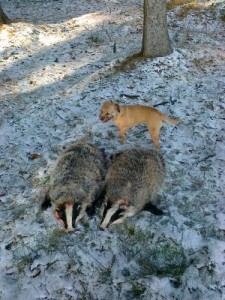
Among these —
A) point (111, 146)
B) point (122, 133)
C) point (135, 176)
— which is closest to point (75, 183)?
point (135, 176)

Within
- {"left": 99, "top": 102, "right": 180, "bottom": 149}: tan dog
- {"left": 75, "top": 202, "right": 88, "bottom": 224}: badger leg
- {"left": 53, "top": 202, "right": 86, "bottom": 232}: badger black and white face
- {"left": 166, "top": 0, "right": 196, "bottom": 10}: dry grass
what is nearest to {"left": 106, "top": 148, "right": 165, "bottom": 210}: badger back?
{"left": 75, "top": 202, "right": 88, "bottom": 224}: badger leg

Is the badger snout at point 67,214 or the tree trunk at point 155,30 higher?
the tree trunk at point 155,30

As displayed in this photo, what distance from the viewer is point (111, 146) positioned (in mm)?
8797

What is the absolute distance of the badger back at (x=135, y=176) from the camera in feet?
22.0

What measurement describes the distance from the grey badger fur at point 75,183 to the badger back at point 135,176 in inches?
13.0

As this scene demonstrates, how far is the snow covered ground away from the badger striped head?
0.39m

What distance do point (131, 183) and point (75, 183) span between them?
1.09m

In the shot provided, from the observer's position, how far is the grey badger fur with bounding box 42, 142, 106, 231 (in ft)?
21.2

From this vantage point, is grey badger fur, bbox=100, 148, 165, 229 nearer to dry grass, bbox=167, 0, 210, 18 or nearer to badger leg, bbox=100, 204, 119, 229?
badger leg, bbox=100, 204, 119, 229

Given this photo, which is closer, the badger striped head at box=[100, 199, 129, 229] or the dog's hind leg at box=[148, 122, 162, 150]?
the badger striped head at box=[100, 199, 129, 229]

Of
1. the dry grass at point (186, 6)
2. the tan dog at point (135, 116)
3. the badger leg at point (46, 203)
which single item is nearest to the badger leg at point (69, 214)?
the badger leg at point (46, 203)

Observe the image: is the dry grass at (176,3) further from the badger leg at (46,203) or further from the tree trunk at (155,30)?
the badger leg at (46,203)

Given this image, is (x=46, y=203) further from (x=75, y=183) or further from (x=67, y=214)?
(x=67, y=214)

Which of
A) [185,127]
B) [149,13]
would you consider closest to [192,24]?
[149,13]
